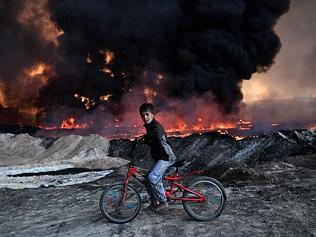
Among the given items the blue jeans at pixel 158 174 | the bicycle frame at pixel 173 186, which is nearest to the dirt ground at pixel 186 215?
the bicycle frame at pixel 173 186

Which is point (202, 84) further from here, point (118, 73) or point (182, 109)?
point (118, 73)

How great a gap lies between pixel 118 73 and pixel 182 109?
11671mm

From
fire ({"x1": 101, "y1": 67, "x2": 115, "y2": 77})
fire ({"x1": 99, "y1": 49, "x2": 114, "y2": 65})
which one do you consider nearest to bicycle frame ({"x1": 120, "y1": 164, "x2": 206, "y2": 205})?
fire ({"x1": 101, "y1": 67, "x2": 115, "y2": 77})

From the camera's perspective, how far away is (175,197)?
827 centimetres

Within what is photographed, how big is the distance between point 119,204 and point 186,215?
58.9 inches

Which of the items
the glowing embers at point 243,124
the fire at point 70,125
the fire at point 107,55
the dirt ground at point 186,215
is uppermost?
the fire at point 107,55

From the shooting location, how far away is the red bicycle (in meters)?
8.16

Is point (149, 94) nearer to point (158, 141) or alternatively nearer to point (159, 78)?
point (159, 78)

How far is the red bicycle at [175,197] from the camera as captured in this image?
816 cm

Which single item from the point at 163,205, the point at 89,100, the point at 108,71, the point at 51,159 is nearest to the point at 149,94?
the point at 108,71

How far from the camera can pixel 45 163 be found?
24.3m

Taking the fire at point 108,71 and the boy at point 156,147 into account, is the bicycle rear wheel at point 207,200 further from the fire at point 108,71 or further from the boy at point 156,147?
the fire at point 108,71

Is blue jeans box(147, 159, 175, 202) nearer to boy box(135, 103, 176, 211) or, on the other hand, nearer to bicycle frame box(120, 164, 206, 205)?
boy box(135, 103, 176, 211)

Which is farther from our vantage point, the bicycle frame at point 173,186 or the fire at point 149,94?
the fire at point 149,94
